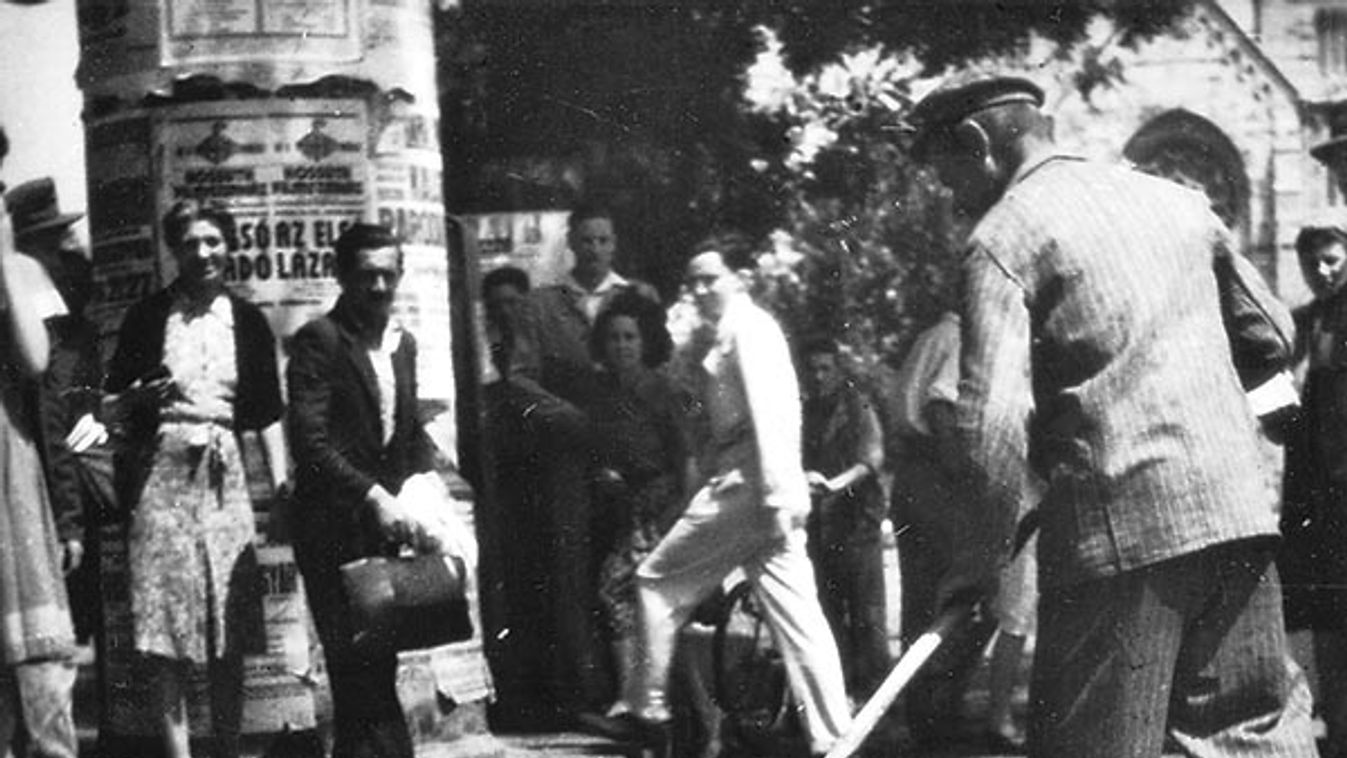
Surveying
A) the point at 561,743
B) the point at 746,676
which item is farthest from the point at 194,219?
the point at 746,676

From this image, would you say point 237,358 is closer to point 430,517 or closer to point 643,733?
point 430,517

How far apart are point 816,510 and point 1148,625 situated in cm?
232

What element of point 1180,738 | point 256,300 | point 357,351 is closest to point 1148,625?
point 1180,738

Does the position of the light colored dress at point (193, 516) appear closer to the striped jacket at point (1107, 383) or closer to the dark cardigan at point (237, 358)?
the dark cardigan at point (237, 358)

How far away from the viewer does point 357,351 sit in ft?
21.1

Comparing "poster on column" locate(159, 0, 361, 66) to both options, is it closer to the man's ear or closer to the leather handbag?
the leather handbag

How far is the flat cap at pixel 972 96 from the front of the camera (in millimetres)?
5742

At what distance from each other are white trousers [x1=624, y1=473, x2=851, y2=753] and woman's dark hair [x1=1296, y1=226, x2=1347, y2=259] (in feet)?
5.92

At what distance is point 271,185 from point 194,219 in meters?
0.21

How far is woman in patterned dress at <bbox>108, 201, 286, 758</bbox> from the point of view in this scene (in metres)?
6.45

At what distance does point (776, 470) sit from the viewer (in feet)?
23.2

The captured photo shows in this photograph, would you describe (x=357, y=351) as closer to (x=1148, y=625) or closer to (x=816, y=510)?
(x=816, y=510)

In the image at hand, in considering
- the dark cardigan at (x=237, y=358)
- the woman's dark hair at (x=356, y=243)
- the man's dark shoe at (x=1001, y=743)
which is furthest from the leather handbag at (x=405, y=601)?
the man's dark shoe at (x=1001, y=743)

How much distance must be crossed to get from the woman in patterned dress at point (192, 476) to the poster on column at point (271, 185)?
125 mm
